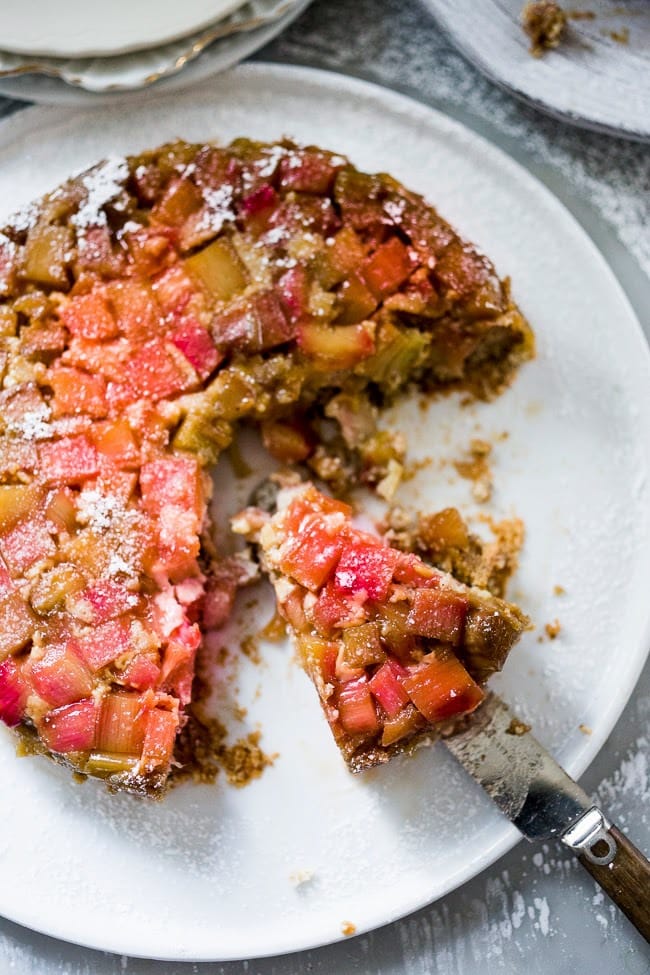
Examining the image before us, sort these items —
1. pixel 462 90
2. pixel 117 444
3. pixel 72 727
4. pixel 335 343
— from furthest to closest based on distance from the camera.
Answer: pixel 462 90, pixel 335 343, pixel 117 444, pixel 72 727

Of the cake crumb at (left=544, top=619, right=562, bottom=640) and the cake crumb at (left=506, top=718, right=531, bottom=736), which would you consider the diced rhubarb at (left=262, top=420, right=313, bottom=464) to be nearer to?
the cake crumb at (left=544, top=619, right=562, bottom=640)

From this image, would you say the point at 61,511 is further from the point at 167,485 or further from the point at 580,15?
the point at 580,15

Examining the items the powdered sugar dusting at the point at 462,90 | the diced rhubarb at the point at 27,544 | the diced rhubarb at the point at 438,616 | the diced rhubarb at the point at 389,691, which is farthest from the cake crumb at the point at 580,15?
the diced rhubarb at the point at 27,544

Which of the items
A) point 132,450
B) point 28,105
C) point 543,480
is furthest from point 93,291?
point 543,480

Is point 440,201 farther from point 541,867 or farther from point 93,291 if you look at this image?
point 541,867

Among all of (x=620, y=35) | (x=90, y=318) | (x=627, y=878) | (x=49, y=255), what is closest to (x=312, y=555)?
(x=90, y=318)
